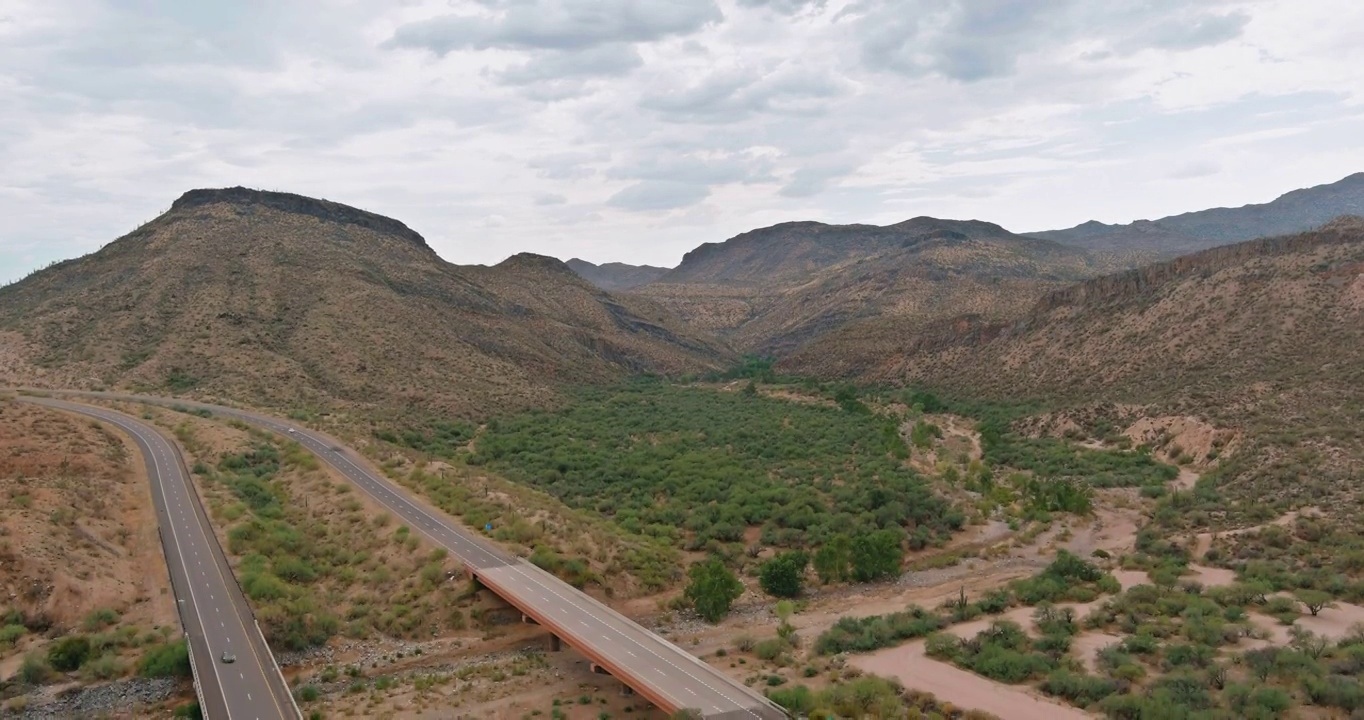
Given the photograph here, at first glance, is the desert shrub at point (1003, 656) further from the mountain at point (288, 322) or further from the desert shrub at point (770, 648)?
the mountain at point (288, 322)

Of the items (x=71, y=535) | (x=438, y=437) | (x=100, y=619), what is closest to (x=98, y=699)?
(x=100, y=619)

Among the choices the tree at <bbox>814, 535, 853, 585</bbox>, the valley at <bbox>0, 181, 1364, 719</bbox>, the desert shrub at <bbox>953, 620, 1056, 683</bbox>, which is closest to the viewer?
the desert shrub at <bbox>953, 620, 1056, 683</bbox>

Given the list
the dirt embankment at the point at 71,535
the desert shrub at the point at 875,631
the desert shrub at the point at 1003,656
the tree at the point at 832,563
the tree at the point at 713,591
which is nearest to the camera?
the desert shrub at the point at 1003,656

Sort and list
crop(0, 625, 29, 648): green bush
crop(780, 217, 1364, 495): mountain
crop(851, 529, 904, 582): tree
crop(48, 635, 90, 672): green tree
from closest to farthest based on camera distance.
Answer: crop(48, 635, 90, 672): green tree → crop(0, 625, 29, 648): green bush → crop(851, 529, 904, 582): tree → crop(780, 217, 1364, 495): mountain

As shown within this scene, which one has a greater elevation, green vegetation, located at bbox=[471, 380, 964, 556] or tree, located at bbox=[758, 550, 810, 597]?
green vegetation, located at bbox=[471, 380, 964, 556]

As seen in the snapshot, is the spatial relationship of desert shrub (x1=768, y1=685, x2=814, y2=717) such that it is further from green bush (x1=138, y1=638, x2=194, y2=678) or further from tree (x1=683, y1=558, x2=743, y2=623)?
green bush (x1=138, y1=638, x2=194, y2=678)

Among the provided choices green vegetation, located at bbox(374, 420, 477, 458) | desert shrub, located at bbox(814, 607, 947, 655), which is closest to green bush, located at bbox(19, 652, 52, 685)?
desert shrub, located at bbox(814, 607, 947, 655)

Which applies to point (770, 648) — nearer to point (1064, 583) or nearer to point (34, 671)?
point (1064, 583)

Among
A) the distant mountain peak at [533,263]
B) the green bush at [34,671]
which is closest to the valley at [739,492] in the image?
the green bush at [34,671]
